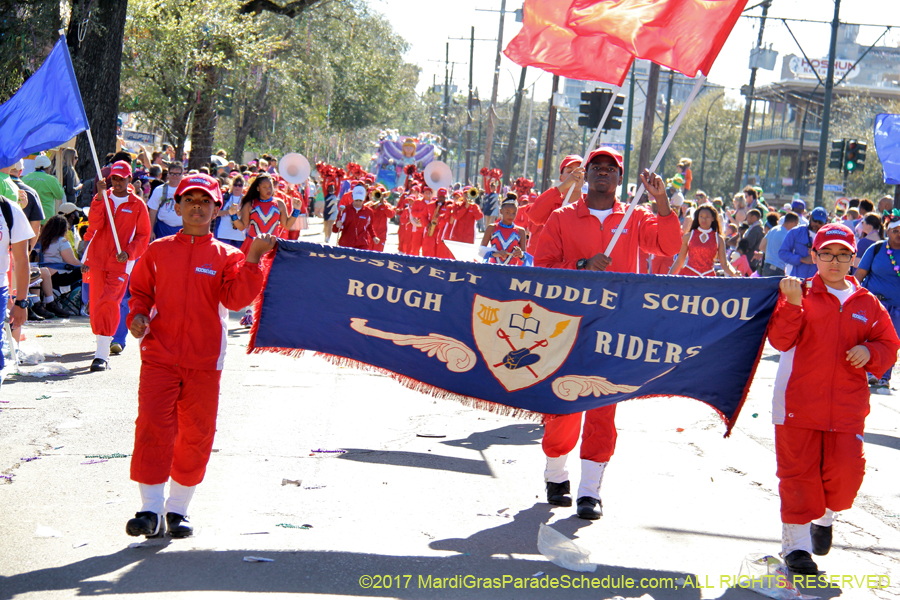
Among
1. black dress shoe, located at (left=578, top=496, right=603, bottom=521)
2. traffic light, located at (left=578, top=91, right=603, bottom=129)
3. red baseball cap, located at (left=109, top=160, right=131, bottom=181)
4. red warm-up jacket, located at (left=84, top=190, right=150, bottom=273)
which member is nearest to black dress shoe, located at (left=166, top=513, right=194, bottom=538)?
black dress shoe, located at (left=578, top=496, right=603, bottom=521)

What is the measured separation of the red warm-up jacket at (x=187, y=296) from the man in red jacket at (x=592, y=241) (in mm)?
1923

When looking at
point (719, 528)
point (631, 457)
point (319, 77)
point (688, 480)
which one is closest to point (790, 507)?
point (719, 528)

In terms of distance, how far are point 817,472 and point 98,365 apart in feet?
21.8

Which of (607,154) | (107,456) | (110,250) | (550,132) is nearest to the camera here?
(607,154)

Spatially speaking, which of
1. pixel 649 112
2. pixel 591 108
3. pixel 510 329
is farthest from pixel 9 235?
pixel 649 112

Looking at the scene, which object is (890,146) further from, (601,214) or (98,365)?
(98,365)

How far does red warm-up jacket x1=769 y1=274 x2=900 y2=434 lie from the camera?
14.7ft

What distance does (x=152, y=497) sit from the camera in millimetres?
4508

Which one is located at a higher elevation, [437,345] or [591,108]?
[591,108]

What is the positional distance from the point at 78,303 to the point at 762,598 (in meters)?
10.7

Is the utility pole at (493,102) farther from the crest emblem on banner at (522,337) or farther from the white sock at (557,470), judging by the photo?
the crest emblem on banner at (522,337)

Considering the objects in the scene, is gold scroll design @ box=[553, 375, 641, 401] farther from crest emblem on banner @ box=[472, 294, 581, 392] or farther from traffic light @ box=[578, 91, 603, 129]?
traffic light @ box=[578, 91, 603, 129]

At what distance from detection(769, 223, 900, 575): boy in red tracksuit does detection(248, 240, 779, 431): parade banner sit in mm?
473

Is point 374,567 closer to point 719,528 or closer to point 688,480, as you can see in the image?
point 719,528
